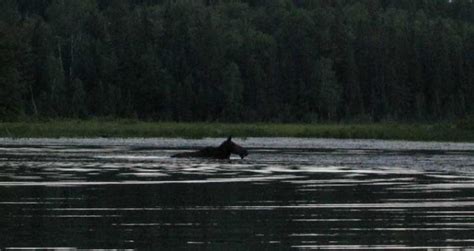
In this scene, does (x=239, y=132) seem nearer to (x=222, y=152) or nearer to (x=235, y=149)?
(x=222, y=152)

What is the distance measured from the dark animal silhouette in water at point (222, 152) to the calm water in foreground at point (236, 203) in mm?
1440

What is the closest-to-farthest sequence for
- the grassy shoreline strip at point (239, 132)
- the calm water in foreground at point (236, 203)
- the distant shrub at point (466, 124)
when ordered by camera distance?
the calm water in foreground at point (236, 203)
the grassy shoreline strip at point (239, 132)
the distant shrub at point (466, 124)

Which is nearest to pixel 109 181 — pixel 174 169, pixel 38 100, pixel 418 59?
pixel 174 169

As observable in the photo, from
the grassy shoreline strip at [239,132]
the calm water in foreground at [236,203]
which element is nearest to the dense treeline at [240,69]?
the grassy shoreline strip at [239,132]

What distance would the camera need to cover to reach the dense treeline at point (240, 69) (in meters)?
134

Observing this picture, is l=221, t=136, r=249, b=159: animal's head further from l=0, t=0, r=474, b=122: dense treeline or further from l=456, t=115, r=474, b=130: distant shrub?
l=0, t=0, r=474, b=122: dense treeline

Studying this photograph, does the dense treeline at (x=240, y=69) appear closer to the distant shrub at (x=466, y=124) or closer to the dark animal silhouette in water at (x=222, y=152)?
the distant shrub at (x=466, y=124)

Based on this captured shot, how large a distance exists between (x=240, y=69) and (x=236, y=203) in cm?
11625

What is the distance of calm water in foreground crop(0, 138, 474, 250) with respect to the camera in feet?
70.5

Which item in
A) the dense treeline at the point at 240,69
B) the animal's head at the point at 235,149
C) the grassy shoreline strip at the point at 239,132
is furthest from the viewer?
the dense treeline at the point at 240,69

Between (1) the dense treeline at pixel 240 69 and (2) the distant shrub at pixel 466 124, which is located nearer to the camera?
(2) the distant shrub at pixel 466 124

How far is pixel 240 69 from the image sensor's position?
144 metres

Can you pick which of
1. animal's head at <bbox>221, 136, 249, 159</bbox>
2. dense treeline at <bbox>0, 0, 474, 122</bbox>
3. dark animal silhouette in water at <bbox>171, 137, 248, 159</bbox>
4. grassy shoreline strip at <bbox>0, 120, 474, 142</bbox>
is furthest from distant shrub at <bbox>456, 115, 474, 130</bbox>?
dense treeline at <bbox>0, 0, 474, 122</bbox>

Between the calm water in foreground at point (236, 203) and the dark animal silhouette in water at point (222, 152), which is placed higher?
the dark animal silhouette in water at point (222, 152)
